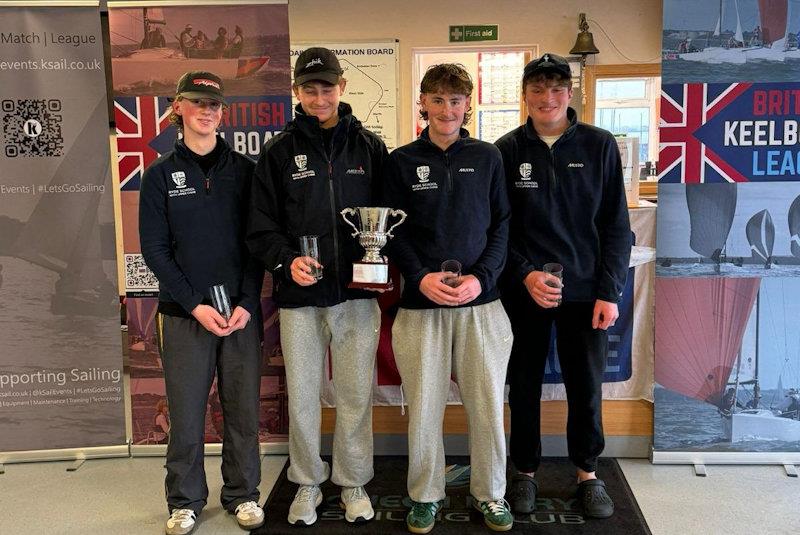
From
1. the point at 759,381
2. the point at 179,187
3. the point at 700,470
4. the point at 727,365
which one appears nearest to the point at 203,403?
the point at 179,187

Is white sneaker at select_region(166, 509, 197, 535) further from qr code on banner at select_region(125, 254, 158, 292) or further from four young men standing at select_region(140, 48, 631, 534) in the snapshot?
qr code on banner at select_region(125, 254, 158, 292)

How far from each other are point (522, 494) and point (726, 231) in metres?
1.42

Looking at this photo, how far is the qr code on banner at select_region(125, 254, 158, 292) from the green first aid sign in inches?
163

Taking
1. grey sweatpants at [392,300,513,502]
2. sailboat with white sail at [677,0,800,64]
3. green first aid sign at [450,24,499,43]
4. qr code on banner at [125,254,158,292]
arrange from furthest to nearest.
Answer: green first aid sign at [450,24,499,43] < qr code on banner at [125,254,158,292] < sailboat with white sail at [677,0,800,64] < grey sweatpants at [392,300,513,502]

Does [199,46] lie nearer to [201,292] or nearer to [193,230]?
[193,230]

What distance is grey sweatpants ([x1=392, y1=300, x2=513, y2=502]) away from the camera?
7.64 feet

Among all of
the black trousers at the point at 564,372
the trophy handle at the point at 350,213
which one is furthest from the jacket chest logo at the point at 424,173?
the black trousers at the point at 564,372

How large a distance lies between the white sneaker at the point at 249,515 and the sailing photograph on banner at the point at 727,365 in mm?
1728

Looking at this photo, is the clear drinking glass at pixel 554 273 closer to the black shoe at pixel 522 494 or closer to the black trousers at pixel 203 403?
the black shoe at pixel 522 494

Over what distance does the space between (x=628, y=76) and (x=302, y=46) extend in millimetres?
3015

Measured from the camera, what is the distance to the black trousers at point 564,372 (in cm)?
251

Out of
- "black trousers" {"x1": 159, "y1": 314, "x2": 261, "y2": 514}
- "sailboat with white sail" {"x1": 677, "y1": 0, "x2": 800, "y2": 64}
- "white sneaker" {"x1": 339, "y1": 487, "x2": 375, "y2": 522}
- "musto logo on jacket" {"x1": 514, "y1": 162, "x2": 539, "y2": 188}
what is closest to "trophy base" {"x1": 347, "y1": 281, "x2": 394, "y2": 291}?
"black trousers" {"x1": 159, "y1": 314, "x2": 261, "y2": 514}

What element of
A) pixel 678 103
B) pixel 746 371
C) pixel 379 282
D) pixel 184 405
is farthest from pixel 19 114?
pixel 746 371

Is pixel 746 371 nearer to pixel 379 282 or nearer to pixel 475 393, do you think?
pixel 475 393
